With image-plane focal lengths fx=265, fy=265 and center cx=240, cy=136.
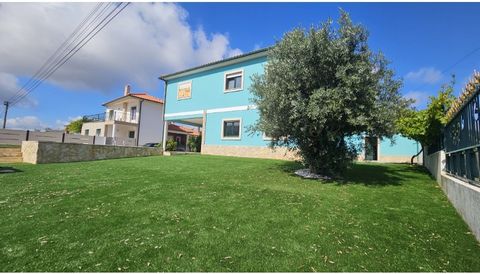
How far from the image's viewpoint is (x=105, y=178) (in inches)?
377

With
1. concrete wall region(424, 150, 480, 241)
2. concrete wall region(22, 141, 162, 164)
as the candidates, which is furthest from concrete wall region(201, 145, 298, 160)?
concrete wall region(424, 150, 480, 241)

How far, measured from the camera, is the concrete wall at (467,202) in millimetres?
4133

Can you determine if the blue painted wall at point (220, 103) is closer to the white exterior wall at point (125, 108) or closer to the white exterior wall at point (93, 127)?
the white exterior wall at point (125, 108)

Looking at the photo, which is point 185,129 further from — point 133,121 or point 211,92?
point 211,92

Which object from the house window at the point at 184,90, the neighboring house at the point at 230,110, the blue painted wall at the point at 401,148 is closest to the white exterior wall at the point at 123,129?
the house window at the point at 184,90

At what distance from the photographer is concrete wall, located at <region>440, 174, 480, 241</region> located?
4.13 metres

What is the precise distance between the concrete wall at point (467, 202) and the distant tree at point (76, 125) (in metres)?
44.7

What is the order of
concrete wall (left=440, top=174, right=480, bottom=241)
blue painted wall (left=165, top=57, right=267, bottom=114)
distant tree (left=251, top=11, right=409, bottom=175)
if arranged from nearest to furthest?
concrete wall (left=440, top=174, right=480, bottom=241)
distant tree (left=251, top=11, right=409, bottom=175)
blue painted wall (left=165, top=57, right=267, bottom=114)

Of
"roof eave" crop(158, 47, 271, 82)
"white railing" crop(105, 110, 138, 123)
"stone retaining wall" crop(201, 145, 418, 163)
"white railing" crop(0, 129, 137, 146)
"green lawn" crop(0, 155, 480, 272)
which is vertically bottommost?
"green lawn" crop(0, 155, 480, 272)

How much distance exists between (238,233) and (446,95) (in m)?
11.3

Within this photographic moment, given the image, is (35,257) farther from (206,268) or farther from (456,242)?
(456,242)

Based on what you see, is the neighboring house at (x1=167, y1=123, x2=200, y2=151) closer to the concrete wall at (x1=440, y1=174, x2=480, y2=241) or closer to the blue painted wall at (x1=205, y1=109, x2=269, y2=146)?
the blue painted wall at (x1=205, y1=109, x2=269, y2=146)

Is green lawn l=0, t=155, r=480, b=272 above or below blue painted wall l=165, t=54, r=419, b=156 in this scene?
below

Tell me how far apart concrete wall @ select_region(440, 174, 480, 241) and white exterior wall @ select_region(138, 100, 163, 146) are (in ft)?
104
